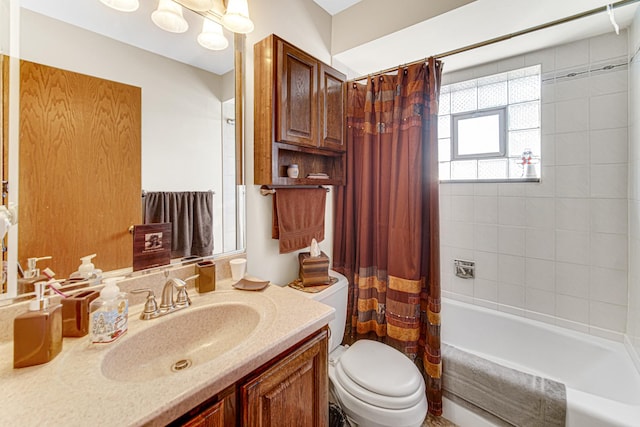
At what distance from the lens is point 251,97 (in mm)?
1368

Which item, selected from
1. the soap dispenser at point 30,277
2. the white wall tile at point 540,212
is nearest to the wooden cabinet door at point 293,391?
the soap dispenser at point 30,277

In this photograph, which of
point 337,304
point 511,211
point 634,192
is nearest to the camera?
point 634,192

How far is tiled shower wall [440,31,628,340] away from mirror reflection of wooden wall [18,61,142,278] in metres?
2.26

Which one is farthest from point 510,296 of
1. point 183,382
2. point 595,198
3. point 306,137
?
point 183,382

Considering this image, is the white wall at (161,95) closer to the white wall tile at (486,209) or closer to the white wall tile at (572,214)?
the white wall tile at (486,209)

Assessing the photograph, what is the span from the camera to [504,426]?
132 cm

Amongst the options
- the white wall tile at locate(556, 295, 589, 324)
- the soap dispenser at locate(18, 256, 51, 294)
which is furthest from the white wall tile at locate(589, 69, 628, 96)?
the soap dispenser at locate(18, 256, 51, 294)

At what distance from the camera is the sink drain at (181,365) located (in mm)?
868

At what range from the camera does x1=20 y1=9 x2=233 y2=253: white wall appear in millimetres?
835

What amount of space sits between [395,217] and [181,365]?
1293 millimetres

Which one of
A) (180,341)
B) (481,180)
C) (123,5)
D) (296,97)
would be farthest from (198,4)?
(481,180)

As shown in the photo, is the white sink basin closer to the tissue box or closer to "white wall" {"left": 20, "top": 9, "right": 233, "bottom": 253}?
"white wall" {"left": 20, "top": 9, "right": 233, "bottom": 253}

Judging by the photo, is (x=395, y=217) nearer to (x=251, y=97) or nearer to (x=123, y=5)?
(x=251, y=97)

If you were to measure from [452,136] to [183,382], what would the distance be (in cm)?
246
